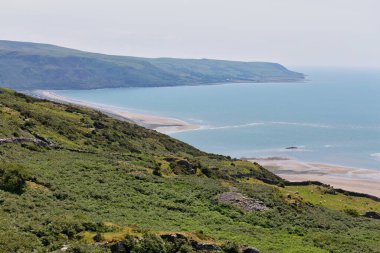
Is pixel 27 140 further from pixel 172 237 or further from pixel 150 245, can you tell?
pixel 150 245

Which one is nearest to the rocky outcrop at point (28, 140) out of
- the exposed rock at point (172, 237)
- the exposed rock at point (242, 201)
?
the exposed rock at point (242, 201)

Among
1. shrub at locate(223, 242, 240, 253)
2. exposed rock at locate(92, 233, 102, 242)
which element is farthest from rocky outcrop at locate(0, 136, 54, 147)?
shrub at locate(223, 242, 240, 253)

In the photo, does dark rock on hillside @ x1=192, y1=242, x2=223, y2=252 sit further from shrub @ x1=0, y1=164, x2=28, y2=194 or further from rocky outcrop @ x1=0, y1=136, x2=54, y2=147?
rocky outcrop @ x1=0, y1=136, x2=54, y2=147

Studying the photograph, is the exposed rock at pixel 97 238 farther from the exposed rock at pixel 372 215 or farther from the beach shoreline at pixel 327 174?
the beach shoreline at pixel 327 174

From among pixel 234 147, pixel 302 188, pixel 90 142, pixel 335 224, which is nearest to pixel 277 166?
pixel 234 147

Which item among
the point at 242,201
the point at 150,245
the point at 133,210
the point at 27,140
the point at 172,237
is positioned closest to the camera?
the point at 150,245

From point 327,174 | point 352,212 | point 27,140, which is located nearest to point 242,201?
point 352,212

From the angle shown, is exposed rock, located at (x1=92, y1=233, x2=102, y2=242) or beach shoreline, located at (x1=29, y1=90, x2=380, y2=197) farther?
beach shoreline, located at (x1=29, y1=90, x2=380, y2=197)
